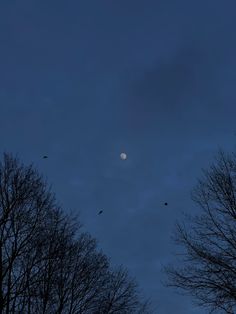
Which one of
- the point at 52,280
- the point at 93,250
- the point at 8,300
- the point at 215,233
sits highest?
the point at 93,250

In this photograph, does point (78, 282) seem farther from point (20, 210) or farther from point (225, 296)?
point (225, 296)

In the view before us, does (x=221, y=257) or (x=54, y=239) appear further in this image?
(x=54, y=239)

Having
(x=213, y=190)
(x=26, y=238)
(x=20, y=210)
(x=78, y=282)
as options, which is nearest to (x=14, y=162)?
(x=20, y=210)

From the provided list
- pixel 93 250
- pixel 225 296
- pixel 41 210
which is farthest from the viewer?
pixel 93 250

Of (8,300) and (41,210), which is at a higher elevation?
(41,210)

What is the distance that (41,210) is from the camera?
19.7 metres

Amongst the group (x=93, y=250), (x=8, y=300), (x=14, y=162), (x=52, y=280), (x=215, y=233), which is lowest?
(x=8, y=300)

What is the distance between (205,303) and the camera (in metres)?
16.8

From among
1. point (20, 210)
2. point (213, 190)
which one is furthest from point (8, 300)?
point (213, 190)

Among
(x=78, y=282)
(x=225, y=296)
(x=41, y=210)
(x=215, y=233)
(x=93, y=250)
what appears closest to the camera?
(x=225, y=296)

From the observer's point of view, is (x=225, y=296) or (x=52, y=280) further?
(x=52, y=280)

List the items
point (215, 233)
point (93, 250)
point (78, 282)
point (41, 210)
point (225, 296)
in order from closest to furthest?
1. point (225, 296)
2. point (215, 233)
3. point (41, 210)
4. point (78, 282)
5. point (93, 250)

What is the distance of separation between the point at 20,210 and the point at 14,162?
2.65m

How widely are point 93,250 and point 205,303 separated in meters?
8.98
